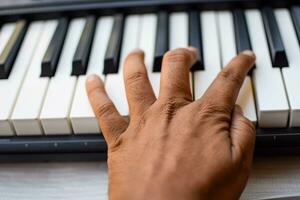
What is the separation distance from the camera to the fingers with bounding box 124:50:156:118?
81 cm

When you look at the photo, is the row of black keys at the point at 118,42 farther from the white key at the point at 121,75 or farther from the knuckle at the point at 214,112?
the knuckle at the point at 214,112

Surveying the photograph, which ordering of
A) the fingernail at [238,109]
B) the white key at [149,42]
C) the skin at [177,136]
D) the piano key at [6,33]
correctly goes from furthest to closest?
the piano key at [6,33] → the white key at [149,42] → the fingernail at [238,109] → the skin at [177,136]

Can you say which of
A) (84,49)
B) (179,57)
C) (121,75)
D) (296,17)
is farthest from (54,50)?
(296,17)

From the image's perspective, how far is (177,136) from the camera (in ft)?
2.45

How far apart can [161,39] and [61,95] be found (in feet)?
0.78

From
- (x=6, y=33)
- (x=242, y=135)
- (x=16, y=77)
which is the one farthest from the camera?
(x=6, y=33)

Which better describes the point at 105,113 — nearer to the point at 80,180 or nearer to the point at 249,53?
the point at 80,180

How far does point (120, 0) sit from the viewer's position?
1069 mm

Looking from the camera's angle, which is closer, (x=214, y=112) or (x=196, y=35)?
(x=214, y=112)

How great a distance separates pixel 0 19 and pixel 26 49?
0.13 m

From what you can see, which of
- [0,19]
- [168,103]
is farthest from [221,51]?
[0,19]

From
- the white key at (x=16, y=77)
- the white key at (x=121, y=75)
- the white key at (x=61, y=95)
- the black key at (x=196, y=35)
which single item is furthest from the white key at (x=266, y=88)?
the white key at (x=16, y=77)

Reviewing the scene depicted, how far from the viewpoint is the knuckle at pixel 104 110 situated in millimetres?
814

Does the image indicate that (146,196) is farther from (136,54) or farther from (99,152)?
(136,54)
